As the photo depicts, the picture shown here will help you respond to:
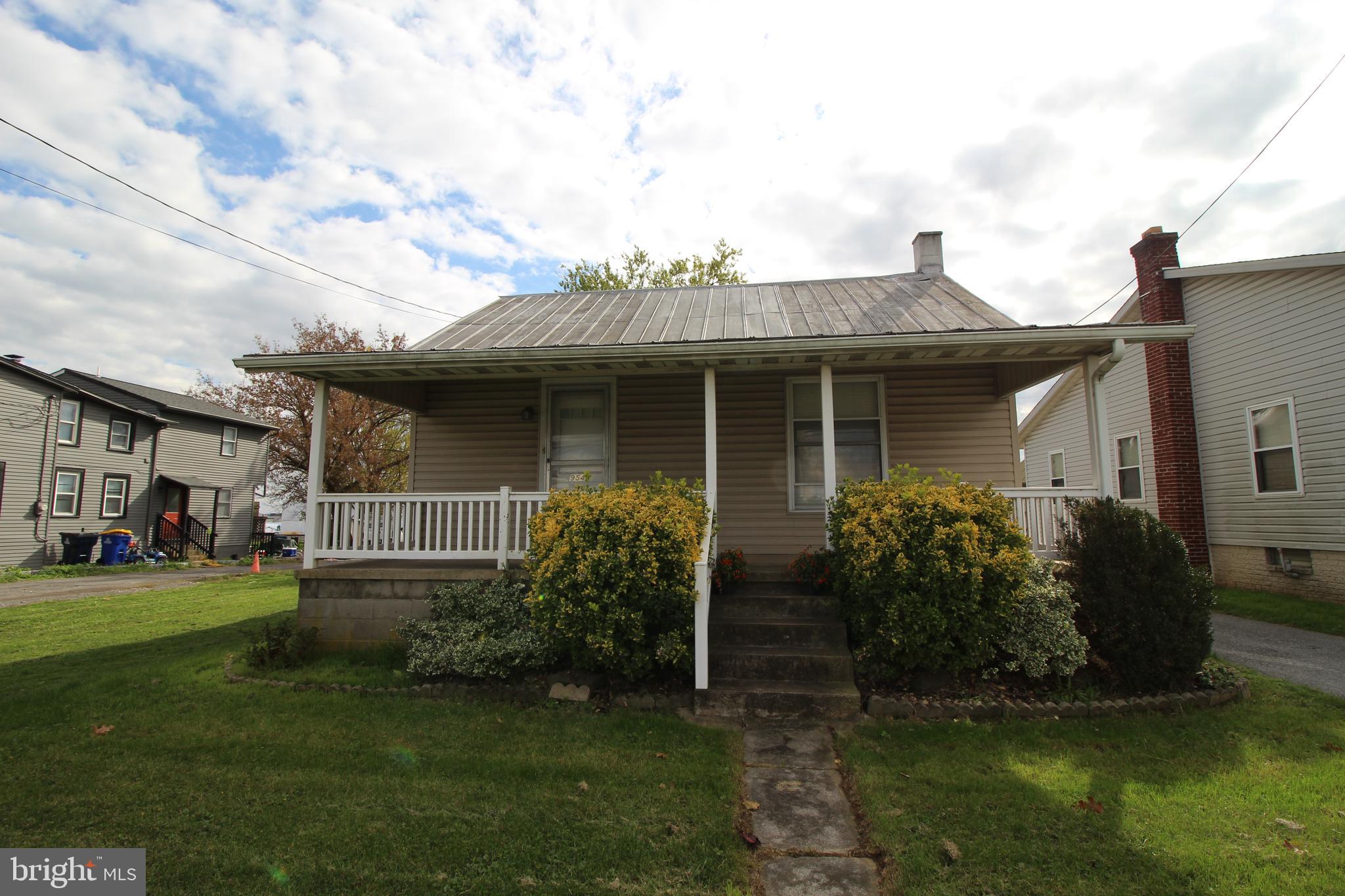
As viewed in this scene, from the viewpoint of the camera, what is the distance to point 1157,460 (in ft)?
38.7

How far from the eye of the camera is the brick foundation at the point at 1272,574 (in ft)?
29.7

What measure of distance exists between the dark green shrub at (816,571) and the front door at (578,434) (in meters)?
3.02

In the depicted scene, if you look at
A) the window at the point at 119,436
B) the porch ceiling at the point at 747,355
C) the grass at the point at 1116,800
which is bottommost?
the grass at the point at 1116,800

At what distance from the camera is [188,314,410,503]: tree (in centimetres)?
2323

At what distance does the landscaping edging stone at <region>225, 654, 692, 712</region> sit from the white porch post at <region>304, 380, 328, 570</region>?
1476mm

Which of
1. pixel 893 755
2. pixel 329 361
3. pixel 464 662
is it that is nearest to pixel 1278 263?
pixel 893 755

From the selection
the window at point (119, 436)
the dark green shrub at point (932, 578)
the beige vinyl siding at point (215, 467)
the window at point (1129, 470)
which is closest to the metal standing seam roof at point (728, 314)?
the dark green shrub at point (932, 578)

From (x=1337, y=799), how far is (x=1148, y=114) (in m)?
9.05

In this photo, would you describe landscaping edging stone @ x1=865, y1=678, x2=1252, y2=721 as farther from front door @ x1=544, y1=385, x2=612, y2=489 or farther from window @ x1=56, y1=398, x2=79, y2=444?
window @ x1=56, y1=398, x2=79, y2=444

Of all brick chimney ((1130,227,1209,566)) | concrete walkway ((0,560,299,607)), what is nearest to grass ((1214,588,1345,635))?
brick chimney ((1130,227,1209,566))

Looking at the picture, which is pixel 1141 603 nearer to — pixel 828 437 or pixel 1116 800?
pixel 1116 800

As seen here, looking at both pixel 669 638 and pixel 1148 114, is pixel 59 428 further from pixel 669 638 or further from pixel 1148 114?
pixel 1148 114

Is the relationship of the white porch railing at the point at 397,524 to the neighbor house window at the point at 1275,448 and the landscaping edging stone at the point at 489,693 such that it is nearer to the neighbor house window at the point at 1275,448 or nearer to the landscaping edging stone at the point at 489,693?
the landscaping edging stone at the point at 489,693

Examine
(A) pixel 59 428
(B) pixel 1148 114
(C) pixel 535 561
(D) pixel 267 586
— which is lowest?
(D) pixel 267 586
